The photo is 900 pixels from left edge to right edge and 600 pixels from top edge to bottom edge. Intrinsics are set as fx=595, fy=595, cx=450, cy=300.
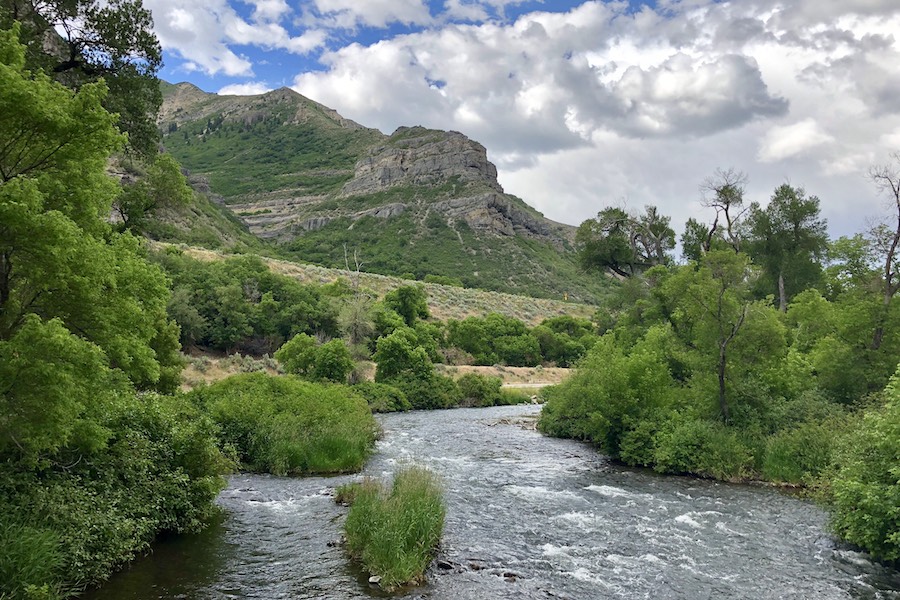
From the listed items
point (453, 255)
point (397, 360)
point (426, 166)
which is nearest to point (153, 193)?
point (397, 360)

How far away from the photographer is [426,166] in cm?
18712

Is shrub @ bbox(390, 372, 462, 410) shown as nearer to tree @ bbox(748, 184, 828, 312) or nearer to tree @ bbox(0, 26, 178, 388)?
tree @ bbox(748, 184, 828, 312)

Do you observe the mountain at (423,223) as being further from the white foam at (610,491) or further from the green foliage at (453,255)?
the white foam at (610,491)

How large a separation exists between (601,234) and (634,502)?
31442mm

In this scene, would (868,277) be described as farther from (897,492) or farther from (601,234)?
(601,234)

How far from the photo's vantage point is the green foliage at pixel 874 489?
44.2 ft

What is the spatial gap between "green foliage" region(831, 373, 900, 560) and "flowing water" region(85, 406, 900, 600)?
1.88 ft

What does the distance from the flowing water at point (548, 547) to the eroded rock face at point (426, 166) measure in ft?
534

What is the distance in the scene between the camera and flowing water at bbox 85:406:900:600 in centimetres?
1177

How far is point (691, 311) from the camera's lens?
26109 millimetres

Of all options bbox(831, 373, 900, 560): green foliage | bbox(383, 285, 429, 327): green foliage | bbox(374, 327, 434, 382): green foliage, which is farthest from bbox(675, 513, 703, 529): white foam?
bbox(383, 285, 429, 327): green foliage

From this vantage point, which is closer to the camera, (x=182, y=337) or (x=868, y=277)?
(x=868, y=277)

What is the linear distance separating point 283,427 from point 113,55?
1498 centimetres

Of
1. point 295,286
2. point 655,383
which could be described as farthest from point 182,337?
point 655,383
